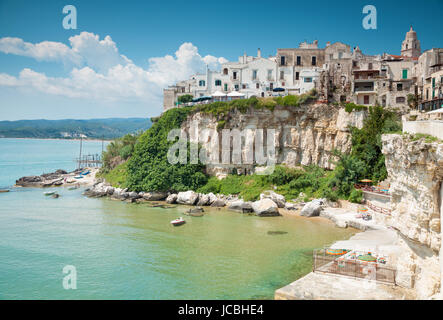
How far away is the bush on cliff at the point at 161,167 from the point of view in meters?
35.2

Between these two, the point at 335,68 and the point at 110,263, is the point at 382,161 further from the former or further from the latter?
the point at 110,263

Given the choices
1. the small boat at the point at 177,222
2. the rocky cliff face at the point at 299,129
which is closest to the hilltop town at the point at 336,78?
the rocky cliff face at the point at 299,129

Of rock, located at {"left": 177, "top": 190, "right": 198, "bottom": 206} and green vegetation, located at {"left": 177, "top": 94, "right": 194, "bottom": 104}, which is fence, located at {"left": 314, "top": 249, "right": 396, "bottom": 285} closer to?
rock, located at {"left": 177, "top": 190, "right": 198, "bottom": 206}

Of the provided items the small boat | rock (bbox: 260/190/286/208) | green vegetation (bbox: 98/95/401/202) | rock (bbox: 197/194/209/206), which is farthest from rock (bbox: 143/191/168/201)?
rock (bbox: 260/190/286/208)

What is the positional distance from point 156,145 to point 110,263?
22.4 meters

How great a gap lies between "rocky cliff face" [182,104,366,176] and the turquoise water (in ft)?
29.6

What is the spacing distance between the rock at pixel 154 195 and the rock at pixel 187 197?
8.03ft

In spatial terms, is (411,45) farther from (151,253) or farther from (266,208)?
(151,253)

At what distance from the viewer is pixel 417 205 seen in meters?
11.1

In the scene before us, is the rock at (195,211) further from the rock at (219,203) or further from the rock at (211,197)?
the rock at (211,197)

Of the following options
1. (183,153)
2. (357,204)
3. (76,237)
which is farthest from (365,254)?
(183,153)

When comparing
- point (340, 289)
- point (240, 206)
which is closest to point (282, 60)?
point (240, 206)

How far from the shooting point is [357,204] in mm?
25656

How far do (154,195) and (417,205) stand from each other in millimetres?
27313
